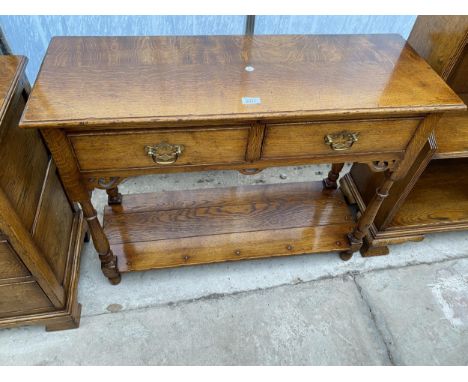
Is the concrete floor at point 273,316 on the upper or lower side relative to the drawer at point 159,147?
lower

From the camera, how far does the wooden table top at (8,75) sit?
1088mm

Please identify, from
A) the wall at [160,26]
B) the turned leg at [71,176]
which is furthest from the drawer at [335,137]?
the wall at [160,26]

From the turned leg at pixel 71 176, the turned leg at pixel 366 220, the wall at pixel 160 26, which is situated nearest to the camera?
the turned leg at pixel 71 176

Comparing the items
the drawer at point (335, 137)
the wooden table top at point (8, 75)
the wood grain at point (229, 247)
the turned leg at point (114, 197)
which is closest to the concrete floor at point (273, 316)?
the wood grain at point (229, 247)

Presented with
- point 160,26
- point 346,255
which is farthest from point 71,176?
point 346,255

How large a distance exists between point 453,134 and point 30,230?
1.74 meters

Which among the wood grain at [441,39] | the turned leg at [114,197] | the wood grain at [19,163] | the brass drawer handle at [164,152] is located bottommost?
the turned leg at [114,197]

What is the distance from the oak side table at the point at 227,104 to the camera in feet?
3.48

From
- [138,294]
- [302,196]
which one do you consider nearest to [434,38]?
[302,196]

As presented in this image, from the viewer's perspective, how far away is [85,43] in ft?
4.24

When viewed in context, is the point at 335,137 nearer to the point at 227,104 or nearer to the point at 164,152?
the point at 227,104

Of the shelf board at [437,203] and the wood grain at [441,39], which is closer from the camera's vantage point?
the wood grain at [441,39]

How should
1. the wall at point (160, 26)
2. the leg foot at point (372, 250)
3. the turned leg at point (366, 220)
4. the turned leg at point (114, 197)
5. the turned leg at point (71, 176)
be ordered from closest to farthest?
the turned leg at point (71, 176), the turned leg at point (366, 220), the wall at point (160, 26), the turned leg at point (114, 197), the leg foot at point (372, 250)

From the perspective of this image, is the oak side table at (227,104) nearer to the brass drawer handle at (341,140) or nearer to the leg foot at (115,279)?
the brass drawer handle at (341,140)
